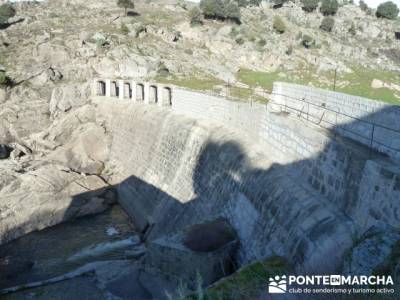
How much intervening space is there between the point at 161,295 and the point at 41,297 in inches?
253

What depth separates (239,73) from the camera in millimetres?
53438

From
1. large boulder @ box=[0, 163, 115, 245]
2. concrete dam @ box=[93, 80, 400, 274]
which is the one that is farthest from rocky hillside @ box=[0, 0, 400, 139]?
large boulder @ box=[0, 163, 115, 245]

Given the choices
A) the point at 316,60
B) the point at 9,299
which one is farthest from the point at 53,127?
the point at 316,60

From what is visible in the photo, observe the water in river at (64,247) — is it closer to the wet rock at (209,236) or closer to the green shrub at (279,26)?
the wet rock at (209,236)

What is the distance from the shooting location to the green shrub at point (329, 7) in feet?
284

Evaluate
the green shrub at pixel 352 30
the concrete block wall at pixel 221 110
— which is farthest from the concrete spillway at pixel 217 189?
the green shrub at pixel 352 30

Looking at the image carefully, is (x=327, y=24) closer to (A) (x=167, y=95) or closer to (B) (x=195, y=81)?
(B) (x=195, y=81)

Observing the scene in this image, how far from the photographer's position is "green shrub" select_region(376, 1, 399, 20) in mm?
88250

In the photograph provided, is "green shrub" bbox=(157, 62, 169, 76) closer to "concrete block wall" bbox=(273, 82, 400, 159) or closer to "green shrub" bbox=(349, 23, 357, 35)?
"concrete block wall" bbox=(273, 82, 400, 159)

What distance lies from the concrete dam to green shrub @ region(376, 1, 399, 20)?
75.1 m

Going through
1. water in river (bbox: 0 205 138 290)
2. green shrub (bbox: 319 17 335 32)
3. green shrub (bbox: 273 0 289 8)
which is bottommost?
water in river (bbox: 0 205 138 290)

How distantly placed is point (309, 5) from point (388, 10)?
17.9 m

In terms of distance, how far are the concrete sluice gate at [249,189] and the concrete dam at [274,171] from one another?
0.05 metres

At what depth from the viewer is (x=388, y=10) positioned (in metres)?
88.6
